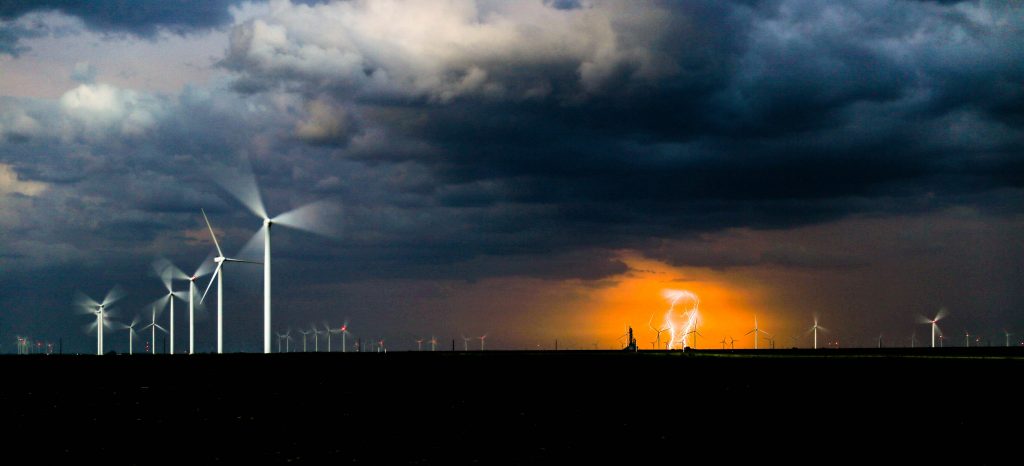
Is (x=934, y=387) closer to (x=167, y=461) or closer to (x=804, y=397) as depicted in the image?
(x=804, y=397)

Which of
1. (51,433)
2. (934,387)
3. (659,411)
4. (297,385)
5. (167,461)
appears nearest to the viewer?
(167,461)

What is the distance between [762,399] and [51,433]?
6666 cm

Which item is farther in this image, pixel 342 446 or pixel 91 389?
pixel 91 389

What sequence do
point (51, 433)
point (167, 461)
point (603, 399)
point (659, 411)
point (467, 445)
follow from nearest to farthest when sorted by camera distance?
1. point (167, 461)
2. point (467, 445)
3. point (51, 433)
4. point (659, 411)
5. point (603, 399)

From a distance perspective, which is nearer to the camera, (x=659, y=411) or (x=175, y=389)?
(x=659, y=411)

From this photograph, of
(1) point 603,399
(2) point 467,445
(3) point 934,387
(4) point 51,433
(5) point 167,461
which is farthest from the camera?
(3) point 934,387

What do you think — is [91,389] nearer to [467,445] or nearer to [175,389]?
[175,389]

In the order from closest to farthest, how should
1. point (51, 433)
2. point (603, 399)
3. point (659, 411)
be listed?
point (51, 433) → point (659, 411) → point (603, 399)

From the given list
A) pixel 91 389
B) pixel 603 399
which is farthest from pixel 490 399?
pixel 91 389

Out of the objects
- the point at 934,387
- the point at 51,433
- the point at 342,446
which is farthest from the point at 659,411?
the point at 934,387

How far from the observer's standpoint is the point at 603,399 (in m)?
102

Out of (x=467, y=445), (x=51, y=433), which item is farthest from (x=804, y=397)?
(x=51, y=433)

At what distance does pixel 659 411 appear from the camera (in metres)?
83.8

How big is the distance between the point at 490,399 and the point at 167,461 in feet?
190
